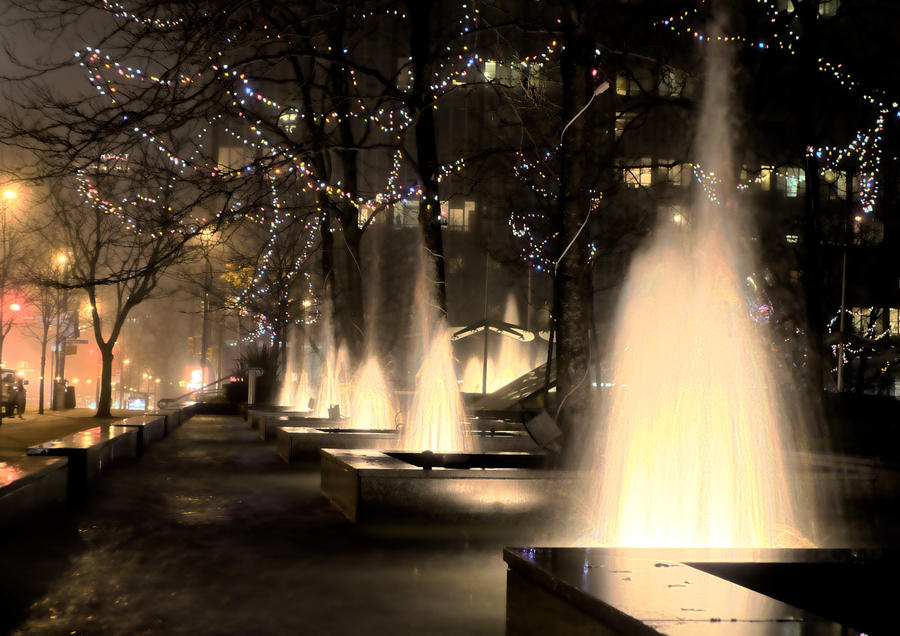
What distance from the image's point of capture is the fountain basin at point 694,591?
316 cm

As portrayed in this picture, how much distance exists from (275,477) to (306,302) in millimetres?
28556

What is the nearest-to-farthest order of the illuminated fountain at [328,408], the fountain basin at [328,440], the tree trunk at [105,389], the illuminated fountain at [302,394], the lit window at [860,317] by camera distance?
the fountain basin at [328,440] < the illuminated fountain at [328,408] < the illuminated fountain at [302,394] < the tree trunk at [105,389] < the lit window at [860,317]

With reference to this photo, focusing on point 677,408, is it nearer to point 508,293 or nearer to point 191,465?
point 191,465

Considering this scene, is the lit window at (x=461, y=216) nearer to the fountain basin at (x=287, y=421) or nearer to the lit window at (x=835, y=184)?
the lit window at (x=835, y=184)

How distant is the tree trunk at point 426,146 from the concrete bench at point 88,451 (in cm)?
494

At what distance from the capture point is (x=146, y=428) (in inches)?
643

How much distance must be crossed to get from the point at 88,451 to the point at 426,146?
690 cm

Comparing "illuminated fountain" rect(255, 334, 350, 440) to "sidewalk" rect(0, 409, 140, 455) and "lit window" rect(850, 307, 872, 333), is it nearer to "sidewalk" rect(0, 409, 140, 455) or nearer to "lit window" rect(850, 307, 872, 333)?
"sidewalk" rect(0, 409, 140, 455)

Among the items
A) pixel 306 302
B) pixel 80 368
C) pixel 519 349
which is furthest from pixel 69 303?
pixel 80 368

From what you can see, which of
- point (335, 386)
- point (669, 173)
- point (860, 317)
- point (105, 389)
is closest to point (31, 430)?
point (105, 389)

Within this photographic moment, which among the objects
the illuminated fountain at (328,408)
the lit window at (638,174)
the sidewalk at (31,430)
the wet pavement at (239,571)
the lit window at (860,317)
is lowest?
the sidewalk at (31,430)

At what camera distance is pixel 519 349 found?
54.2m

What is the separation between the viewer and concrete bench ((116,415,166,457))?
15.1 metres

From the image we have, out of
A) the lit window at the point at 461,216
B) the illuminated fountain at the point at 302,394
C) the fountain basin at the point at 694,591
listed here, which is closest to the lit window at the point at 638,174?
the fountain basin at the point at 694,591
